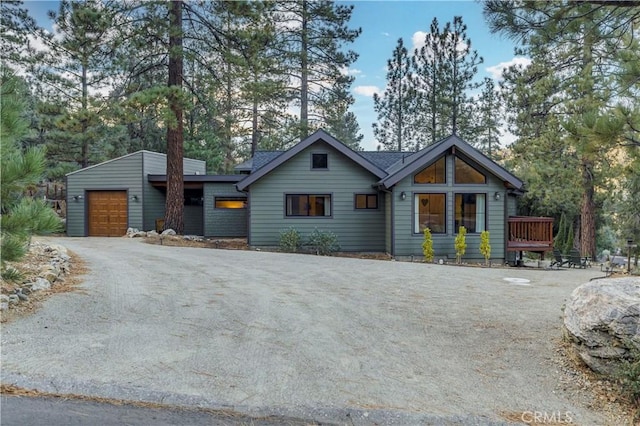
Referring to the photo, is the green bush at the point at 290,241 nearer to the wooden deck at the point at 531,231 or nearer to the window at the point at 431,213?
the window at the point at 431,213

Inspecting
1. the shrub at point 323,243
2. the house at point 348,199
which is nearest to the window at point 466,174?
the house at point 348,199

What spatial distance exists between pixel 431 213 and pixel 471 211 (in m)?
1.32

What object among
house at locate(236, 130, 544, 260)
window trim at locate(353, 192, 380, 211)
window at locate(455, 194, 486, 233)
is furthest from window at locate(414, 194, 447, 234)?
window trim at locate(353, 192, 380, 211)

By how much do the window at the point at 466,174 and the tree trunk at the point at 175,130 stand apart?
903 cm

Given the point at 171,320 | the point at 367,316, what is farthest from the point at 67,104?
the point at 367,316

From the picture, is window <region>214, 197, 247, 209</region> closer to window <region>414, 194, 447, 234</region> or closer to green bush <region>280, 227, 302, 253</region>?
green bush <region>280, 227, 302, 253</region>

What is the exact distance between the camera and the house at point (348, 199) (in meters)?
13.3

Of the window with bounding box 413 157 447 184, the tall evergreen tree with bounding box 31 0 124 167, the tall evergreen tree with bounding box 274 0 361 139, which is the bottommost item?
the window with bounding box 413 157 447 184

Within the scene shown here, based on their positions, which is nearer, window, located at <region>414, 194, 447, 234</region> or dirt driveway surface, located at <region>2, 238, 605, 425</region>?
dirt driveway surface, located at <region>2, 238, 605, 425</region>

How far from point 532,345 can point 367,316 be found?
6.48 ft

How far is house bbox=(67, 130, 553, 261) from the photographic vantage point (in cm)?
1333

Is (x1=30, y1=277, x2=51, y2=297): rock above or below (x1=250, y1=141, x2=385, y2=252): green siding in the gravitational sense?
below

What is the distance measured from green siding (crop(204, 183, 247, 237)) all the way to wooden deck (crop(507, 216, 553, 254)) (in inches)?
403

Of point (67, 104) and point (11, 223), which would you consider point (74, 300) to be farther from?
point (67, 104)
